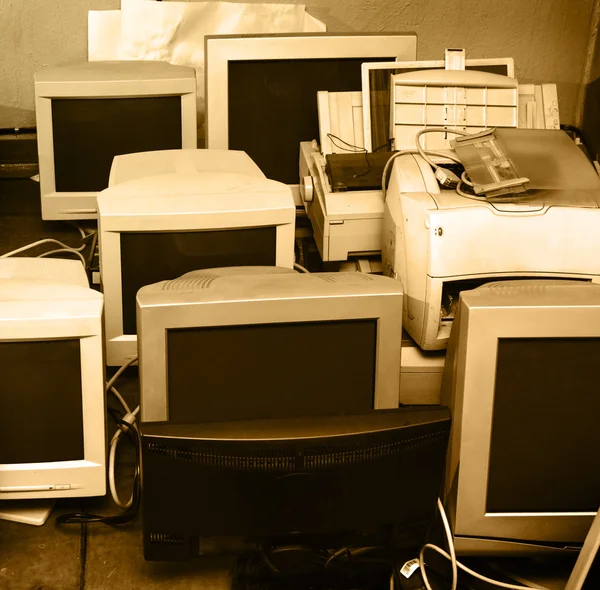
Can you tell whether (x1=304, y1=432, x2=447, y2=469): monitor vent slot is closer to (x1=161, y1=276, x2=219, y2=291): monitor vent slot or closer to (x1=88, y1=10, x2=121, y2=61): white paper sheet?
(x1=161, y1=276, x2=219, y2=291): monitor vent slot

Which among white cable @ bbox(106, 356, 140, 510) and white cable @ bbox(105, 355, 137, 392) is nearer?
white cable @ bbox(106, 356, 140, 510)

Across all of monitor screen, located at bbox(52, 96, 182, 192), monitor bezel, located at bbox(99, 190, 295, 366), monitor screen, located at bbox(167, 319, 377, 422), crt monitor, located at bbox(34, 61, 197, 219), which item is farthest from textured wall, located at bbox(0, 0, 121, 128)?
monitor screen, located at bbox(167, 319, 377, 422)

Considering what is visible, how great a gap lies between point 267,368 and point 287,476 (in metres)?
0.27

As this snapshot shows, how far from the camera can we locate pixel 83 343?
1.60m

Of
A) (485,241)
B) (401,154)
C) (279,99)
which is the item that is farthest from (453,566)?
(279,99)

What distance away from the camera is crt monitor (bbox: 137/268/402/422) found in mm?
1545

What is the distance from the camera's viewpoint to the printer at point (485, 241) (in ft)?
6.13

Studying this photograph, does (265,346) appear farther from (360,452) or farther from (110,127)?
(110,127)

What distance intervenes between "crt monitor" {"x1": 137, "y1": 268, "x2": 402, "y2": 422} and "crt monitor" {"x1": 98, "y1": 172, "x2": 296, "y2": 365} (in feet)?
0.95

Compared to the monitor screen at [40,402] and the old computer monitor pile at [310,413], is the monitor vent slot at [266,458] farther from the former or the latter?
the monitor screen at [40,402]

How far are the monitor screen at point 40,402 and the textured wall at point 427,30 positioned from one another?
6.02 feet

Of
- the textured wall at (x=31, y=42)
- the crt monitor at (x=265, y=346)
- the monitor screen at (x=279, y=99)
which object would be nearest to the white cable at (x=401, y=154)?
the monitor screen at (x=279, y=99)

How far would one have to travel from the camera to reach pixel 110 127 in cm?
257

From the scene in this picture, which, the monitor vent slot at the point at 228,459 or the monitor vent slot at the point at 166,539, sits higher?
the monitor vent slot at the point at 228,459
